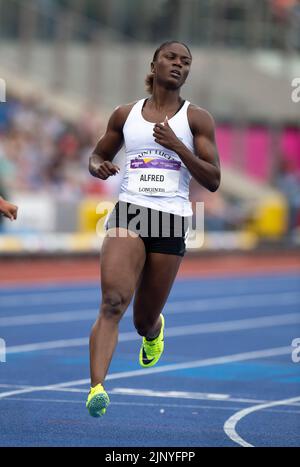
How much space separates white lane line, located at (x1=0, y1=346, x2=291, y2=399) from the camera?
32.5 feet

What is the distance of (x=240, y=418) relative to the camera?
8.76 meters

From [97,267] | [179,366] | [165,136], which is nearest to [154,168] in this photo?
[165,136]

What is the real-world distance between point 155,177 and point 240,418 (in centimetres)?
188

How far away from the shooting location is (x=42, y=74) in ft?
97.2

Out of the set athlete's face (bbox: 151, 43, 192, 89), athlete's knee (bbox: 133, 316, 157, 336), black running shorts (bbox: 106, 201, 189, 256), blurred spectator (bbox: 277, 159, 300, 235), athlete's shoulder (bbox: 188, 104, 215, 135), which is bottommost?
athlete's knee (bbox: 133, 316, 157, 336)

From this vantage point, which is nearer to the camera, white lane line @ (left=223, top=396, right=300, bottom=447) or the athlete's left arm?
white lane line @ (left=223, top=396, right=300, bottom=447)

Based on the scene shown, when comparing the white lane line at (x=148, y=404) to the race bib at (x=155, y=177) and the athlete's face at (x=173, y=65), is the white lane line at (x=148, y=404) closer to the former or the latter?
the race bib at (x=155, y=177)

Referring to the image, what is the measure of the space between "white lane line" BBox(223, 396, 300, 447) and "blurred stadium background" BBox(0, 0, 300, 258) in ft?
45.0

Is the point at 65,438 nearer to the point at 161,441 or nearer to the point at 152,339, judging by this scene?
the point at 161,441

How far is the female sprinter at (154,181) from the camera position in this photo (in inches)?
311

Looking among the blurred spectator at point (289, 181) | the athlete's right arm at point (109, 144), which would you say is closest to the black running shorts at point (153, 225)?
the athlete's right arm at point (109, 144)

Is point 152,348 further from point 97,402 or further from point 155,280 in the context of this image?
point 97,402

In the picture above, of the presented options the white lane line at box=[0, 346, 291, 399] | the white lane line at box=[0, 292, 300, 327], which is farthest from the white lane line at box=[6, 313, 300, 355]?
the white lane line at box=[0, 346, 291, 399]

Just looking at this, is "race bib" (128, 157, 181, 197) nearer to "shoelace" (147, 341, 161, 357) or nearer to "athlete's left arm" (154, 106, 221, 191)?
"athlete's left arm" (154, 106, 221, 191)
